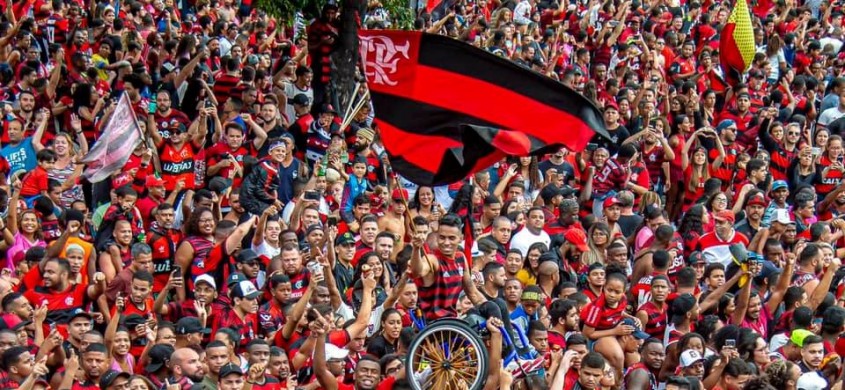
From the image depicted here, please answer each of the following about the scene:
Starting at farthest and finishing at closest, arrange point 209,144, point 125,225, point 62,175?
point 209,144
point 62,175
point 125,225

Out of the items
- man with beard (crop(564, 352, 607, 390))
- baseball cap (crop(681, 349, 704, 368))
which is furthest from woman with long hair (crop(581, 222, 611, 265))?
man with beard (crop(564, 352, 607, 390))

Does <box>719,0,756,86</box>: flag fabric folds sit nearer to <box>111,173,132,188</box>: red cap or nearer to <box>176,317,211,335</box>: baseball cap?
<box>111,173,132,188</box>: red cap

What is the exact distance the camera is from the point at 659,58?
67.8 feet

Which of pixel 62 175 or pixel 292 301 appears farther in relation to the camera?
pixel 62 175

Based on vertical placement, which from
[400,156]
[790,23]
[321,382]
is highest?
[790,23]

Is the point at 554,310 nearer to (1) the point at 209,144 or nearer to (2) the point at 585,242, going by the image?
(2) the point at 585,242

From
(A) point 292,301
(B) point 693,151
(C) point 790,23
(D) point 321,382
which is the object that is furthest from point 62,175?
(C) point 790,23

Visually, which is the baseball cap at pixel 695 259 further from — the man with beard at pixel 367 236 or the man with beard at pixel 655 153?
the man with beard at pixel 655 153

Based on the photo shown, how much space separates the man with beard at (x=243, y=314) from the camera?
1171cm

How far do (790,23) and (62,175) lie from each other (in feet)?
41.8

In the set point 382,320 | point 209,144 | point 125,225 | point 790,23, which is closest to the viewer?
→ point 382,320

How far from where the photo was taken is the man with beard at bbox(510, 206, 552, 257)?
1411 cm

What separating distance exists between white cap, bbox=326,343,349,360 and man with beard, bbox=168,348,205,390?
2.97ft

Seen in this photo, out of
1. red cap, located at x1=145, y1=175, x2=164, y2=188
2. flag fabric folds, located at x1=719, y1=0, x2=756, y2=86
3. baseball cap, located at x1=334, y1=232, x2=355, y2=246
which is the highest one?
flag fabric folds, located at x1=719, y1=0, x2=756, y2=86
